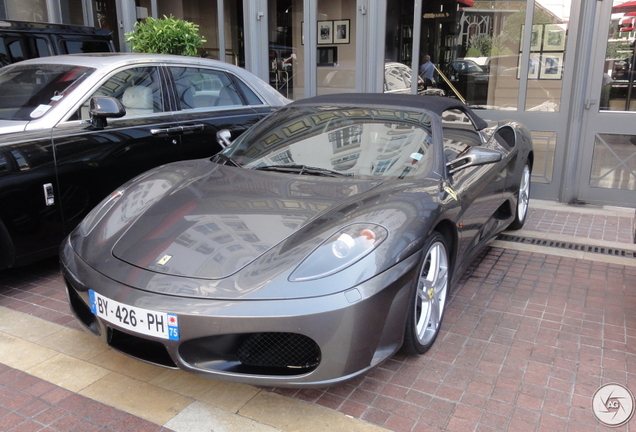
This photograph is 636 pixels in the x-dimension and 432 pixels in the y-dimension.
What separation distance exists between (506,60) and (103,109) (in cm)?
481

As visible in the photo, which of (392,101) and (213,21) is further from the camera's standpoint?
(213,21)

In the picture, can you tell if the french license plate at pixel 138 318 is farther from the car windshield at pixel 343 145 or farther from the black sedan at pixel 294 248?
the car windshield at pixel 343 145

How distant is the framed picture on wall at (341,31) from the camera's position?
298 inches

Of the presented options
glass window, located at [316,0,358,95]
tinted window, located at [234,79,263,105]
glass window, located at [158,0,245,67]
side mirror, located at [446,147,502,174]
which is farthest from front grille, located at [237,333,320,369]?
glass window, located at [158,0,245,67]

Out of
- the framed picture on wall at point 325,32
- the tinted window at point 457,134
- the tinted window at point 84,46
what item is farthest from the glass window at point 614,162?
the tinted window at point 84,46

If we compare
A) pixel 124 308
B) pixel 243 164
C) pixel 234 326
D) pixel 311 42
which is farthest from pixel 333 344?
pixel 311 42

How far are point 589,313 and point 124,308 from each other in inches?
117

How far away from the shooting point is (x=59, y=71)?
445 centimetres

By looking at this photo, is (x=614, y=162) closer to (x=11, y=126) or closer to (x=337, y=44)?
(x=337, y=44)

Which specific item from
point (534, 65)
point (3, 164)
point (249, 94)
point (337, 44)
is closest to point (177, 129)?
point (249, 94)

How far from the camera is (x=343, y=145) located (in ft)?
11.3

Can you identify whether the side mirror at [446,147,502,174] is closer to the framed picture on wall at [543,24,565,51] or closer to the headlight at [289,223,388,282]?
the headlight at [289,223,388,282]

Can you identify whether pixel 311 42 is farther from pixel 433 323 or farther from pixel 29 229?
pixel 433 323

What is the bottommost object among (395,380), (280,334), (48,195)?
(395,380)
